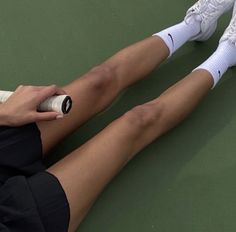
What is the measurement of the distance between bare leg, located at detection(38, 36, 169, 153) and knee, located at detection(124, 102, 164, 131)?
0.10m

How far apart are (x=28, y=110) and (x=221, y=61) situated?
1.87 ft

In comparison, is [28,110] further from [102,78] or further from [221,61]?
[221,61]

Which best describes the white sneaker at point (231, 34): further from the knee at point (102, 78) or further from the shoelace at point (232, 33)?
the knee at point (102, 78)

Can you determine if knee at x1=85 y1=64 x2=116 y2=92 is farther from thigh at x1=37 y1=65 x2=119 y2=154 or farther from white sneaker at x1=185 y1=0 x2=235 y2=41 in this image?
white sneaker at x1=185 y1=0 x2=235 y2=41

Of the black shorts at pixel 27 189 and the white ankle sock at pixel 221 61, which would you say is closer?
the black shorts at pixel 27 189

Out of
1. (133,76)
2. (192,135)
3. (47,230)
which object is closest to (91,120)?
(133,76)

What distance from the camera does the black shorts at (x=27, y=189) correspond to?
85cm

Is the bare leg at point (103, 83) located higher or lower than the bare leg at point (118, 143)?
higher

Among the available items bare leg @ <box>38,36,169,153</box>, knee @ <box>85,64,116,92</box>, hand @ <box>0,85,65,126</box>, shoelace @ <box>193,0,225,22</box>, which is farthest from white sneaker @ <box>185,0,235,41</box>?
hand @ <box>0,85,65,126</box>

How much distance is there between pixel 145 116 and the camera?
107 centimetres

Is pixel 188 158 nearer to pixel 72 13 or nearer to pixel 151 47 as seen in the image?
pixel 151 47

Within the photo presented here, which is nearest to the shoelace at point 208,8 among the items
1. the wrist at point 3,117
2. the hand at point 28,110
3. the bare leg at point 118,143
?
the bare leg at point 118,143

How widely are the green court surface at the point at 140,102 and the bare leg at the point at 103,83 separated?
9cm

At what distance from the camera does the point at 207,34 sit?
1348 mm
